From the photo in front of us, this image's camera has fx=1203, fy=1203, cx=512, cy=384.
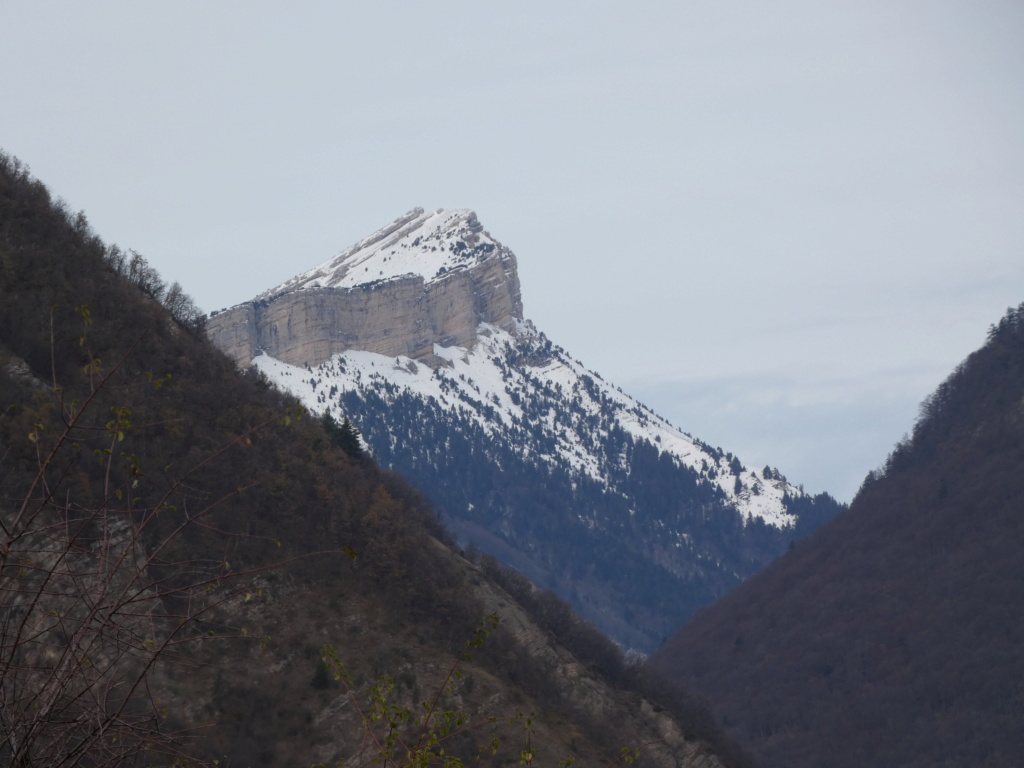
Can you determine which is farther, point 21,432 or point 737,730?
point 737,730

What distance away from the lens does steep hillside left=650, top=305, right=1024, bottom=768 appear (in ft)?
295

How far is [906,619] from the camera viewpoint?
106750 millimetres

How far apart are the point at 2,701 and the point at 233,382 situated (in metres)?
51.9

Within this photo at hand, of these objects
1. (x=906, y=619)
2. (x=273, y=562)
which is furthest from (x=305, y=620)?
(x=906, y=619)

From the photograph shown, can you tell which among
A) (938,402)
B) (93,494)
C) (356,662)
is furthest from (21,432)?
(938,402)

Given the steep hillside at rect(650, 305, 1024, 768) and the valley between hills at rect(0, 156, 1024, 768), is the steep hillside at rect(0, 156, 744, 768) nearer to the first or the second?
the valley between hills at rect(0, 156, 1024, 768)

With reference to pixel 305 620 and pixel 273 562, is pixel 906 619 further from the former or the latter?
pixel 273 562

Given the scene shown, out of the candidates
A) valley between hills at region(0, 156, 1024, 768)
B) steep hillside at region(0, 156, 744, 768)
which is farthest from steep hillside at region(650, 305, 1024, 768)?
steep hillside at region(0, 156, 744, 768)

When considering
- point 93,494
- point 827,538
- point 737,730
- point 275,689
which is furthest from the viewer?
point 827,538

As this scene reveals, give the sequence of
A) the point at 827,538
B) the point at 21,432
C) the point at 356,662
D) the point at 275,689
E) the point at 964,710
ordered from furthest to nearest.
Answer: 1. the point at 827,538
2. the point at 964,710
3. the point at 356,662
4. the point at 275,689
5. the point at 21,432

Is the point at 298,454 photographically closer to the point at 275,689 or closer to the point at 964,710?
the point at 275,689

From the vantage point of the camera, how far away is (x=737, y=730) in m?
98.0

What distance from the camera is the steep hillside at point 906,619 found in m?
89.9

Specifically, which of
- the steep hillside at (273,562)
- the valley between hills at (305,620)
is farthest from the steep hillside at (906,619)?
the steep hillside at (273,562)
